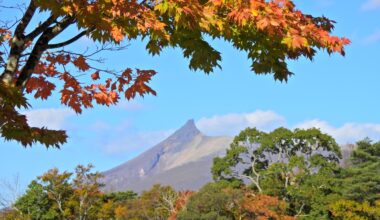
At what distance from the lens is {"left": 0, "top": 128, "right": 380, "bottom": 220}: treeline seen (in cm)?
4919

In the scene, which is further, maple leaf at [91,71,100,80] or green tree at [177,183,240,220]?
green tree at [177,183,240,220]

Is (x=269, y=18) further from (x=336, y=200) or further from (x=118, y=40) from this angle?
(x=336, y=200)

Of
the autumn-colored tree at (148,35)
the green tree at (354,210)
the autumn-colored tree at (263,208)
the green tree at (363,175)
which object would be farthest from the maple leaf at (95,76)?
the green tree at (363,175)

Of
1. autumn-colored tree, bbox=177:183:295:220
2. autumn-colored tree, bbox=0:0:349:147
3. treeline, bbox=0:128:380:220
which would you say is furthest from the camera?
treeline, bbox=0:128:380:220

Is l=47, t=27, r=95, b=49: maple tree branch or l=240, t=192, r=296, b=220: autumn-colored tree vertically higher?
l=47, t=27, r=95, b=49: maple tree branch

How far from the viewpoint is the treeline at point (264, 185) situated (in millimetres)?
49188

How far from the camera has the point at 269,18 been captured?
4930 millimetres

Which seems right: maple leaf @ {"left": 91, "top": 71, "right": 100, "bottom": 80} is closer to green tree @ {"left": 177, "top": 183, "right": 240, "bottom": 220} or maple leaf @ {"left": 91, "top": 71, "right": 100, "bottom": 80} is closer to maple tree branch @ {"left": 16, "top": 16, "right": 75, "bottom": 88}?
maple tree branch @ {"left": 16, "top": 16, "right": 75, "bottom": 88}

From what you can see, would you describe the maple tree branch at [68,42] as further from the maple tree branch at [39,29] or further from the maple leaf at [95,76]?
the maple leaf at [95,76]

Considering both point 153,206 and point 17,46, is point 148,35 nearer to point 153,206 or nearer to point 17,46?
point 17,46

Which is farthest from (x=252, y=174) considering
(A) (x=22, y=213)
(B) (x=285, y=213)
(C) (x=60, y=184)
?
(A) (x=22, y=213)

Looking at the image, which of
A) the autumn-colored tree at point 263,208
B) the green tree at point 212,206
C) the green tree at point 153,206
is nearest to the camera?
the green tree at point 212,206

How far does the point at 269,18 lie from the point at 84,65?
2837 mm

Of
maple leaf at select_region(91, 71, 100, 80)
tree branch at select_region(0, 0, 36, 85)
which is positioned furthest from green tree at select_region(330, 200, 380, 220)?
tree branch at select_region(0, 0, 36, 85)
